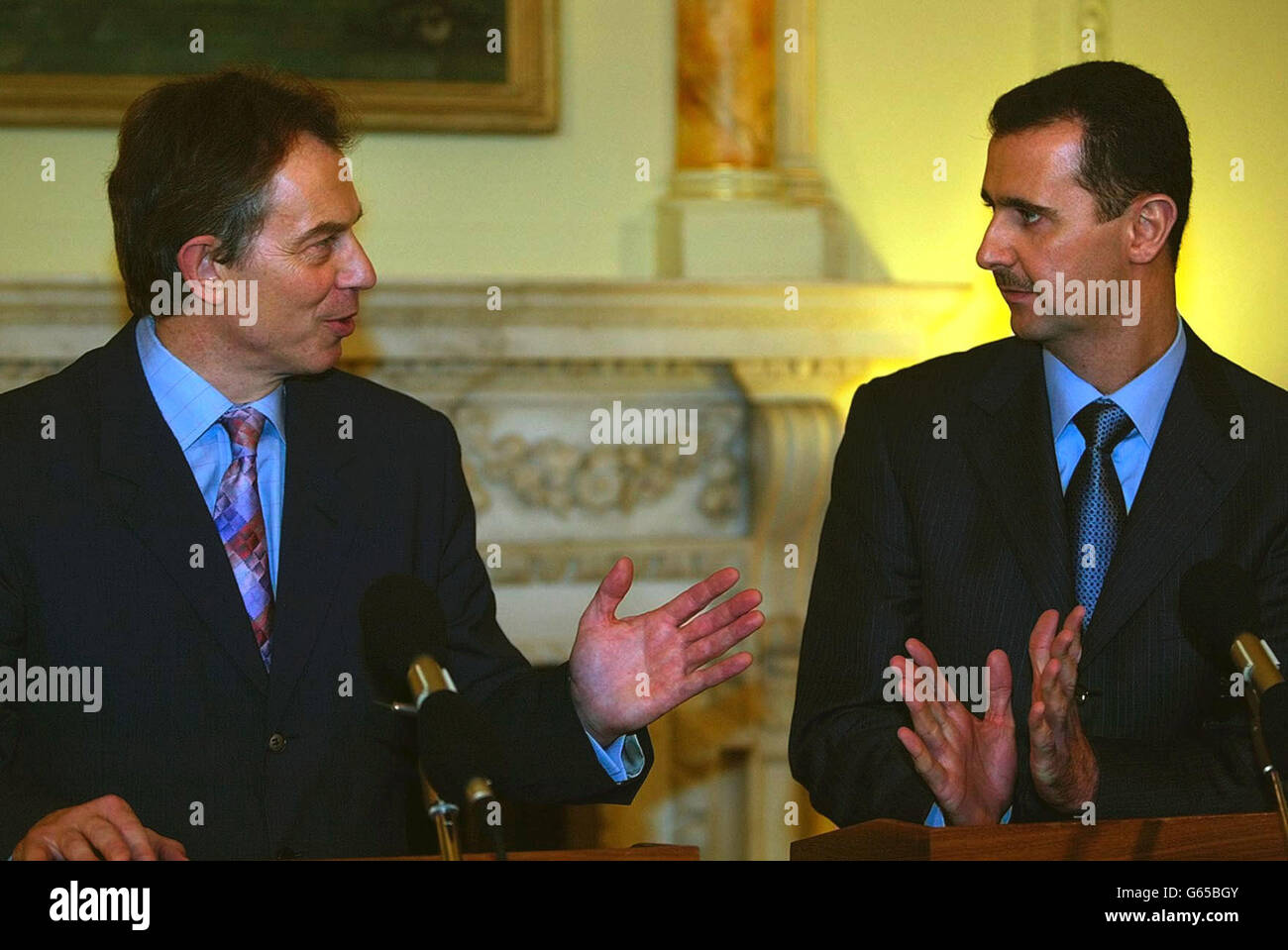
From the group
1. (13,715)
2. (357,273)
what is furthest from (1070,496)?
(13,715)

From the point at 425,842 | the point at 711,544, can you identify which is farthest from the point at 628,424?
the point at 425,842

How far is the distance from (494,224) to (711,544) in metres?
0.91

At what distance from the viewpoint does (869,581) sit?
2508mm

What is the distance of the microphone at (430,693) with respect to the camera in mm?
1476

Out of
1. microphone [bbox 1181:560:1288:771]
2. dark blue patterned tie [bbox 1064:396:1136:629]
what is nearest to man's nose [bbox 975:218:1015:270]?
dark blue patterned tie [bbox 1064:396:1136:629]

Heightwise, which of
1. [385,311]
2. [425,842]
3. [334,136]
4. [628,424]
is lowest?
[425,842]

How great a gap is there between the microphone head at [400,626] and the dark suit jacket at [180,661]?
1.57 feet

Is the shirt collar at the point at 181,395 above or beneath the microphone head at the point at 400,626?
above

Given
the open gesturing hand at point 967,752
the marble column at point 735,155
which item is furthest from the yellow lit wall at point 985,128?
the open gesturing hand at point 967,752

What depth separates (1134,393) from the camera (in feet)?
8.32

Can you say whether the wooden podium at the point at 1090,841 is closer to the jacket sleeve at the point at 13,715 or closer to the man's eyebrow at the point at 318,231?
the jacket sleeve at the point at 13,715

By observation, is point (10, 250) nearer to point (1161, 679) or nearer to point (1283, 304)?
point (1161, 679)

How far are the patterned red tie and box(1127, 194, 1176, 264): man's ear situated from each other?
1.35m

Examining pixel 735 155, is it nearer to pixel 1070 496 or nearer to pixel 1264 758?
pixel 1070 496
